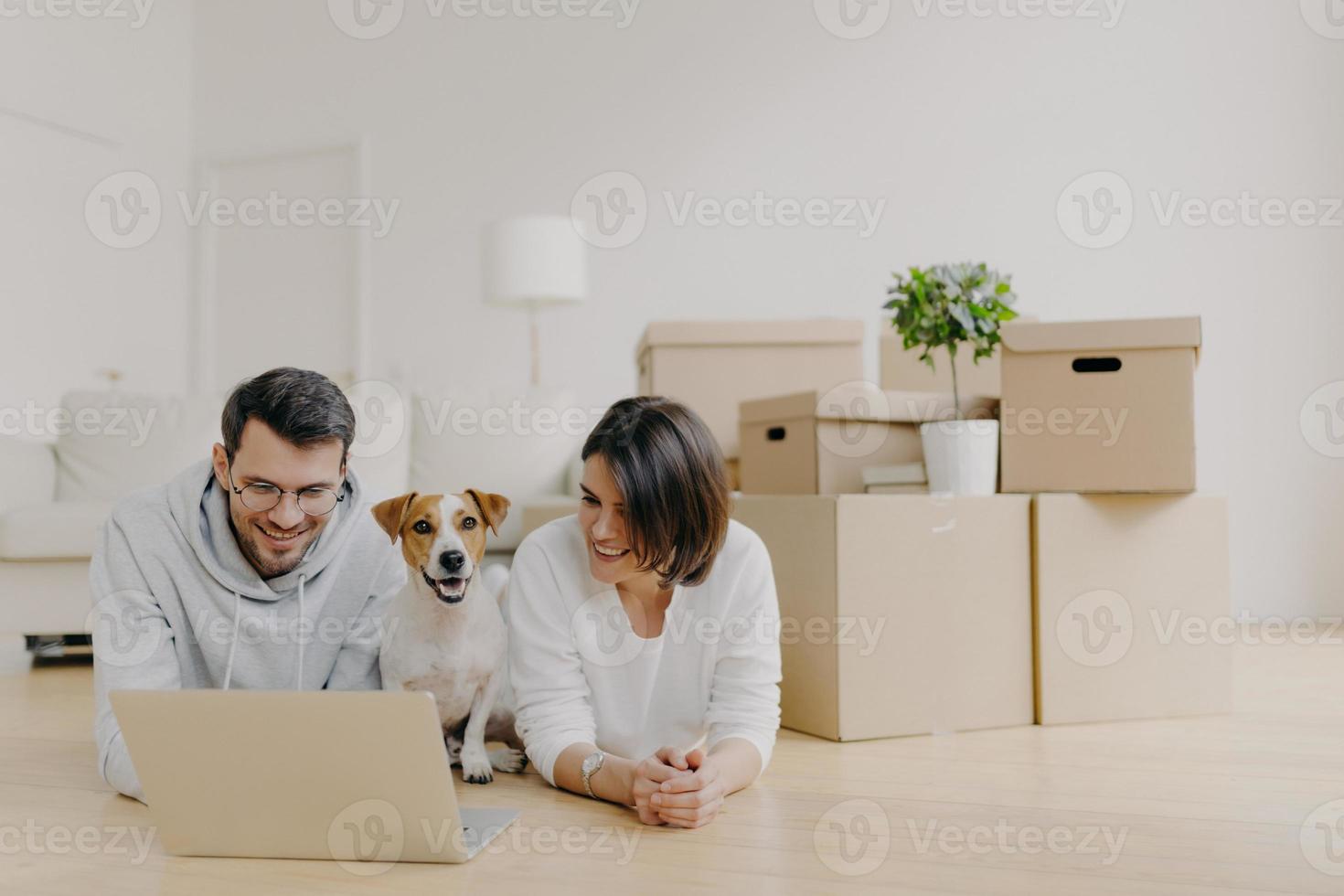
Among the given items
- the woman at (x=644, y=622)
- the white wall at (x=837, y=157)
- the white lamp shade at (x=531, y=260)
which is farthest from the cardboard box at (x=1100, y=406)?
the white lamp shade at (x=531, y=260)

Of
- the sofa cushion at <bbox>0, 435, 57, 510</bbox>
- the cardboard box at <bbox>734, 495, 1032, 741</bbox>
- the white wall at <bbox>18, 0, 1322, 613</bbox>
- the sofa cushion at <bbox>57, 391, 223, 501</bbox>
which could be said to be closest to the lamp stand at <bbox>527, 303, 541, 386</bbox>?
the white wall at <bbox>18, 0, 1322, 613</bbox>

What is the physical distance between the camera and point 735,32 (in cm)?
412

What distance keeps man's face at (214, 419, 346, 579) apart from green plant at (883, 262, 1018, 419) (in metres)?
1.21

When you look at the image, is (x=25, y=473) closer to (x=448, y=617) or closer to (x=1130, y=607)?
(x=448, y=617)

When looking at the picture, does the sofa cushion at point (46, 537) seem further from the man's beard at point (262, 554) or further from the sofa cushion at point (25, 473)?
the man's beard at point (262, 554)

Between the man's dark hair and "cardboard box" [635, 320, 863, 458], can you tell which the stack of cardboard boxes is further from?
the man's dark hair

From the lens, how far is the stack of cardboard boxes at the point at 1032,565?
77.6 inches

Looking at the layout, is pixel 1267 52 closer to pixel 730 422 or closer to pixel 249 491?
pixel 730 422

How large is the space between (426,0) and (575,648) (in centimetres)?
377

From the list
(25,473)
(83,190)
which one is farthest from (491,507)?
(83,190)

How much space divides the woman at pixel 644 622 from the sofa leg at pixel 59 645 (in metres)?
2.17

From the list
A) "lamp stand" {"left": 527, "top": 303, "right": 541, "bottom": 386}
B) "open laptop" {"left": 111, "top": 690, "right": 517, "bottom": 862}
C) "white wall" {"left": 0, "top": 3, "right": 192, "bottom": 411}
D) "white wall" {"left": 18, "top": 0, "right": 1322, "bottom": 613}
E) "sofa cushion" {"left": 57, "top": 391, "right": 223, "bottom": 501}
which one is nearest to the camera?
"open laptop" {"left": 111, "top": 690, "right": 517, "bottom": 862}

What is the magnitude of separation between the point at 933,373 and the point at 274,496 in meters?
1.79

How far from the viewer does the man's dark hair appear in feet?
4.46
